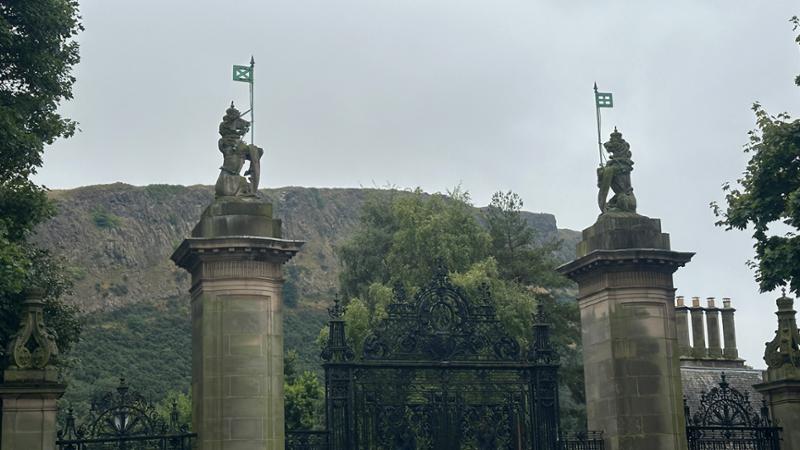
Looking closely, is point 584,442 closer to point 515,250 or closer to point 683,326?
point 683,326

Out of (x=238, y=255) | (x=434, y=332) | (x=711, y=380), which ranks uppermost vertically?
(x=238, y=255)

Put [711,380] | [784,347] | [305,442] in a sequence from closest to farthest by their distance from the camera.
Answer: [305,442] < [784,347] < [711,380]

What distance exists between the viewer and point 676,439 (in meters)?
20.4

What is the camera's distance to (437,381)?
68.0 feet

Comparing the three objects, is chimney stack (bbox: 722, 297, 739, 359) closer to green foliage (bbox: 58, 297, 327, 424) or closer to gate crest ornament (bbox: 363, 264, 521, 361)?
gate crest ornament (bbox: 363, 264, 521, 361)

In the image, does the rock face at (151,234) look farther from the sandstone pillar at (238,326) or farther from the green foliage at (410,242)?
the sandstone pillar at (238,326)

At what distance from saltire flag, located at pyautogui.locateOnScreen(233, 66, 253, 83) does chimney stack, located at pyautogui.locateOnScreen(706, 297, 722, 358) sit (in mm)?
19937

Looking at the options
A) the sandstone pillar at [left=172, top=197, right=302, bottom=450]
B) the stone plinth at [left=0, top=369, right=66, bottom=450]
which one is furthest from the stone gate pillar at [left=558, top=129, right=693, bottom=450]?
the stone plinth at [left=0, top=369, right=66, bottom=450]

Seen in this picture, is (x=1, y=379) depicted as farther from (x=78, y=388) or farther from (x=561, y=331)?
(x=78, y=388)

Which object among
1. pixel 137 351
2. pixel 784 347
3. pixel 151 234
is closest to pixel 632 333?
pixel 784 347

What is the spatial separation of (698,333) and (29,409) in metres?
23.6

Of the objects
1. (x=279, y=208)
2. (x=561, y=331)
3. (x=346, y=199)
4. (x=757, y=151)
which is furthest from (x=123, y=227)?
(x=757, y=151)

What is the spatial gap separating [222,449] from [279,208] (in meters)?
113

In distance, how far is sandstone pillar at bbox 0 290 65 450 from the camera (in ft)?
55.1
